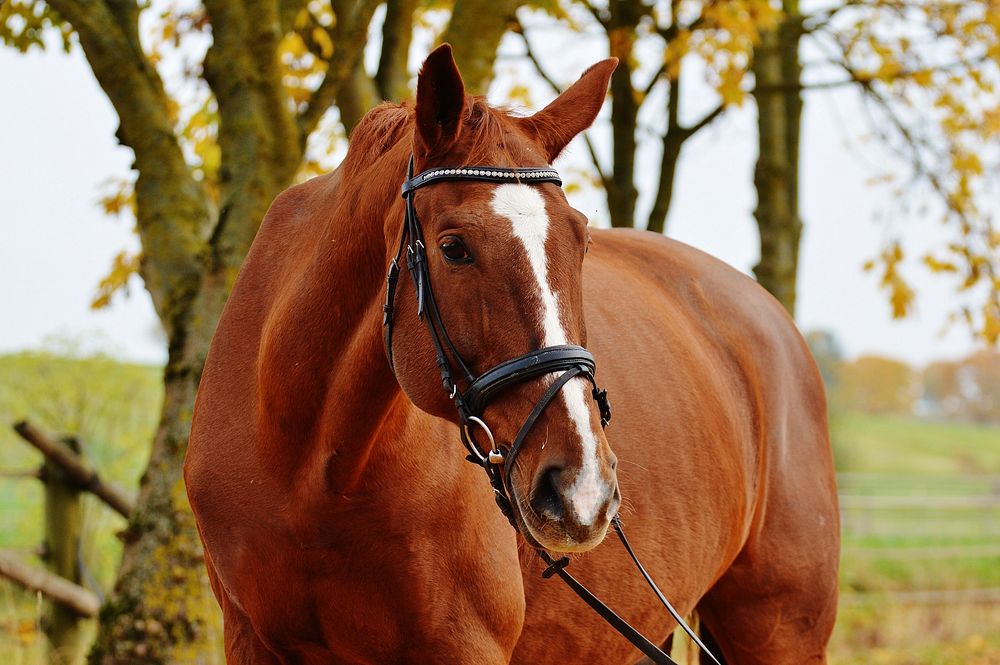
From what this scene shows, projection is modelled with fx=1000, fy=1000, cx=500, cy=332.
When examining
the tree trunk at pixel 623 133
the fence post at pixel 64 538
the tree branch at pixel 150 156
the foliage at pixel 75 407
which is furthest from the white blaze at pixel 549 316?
the foliage at pixel 75 407

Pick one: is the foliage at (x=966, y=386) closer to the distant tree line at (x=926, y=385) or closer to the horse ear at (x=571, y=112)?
the distant tree line at (x=926, y=385)

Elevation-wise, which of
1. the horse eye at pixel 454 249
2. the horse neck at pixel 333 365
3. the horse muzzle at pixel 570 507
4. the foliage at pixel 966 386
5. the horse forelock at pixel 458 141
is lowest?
the foliage at pixel 966 386

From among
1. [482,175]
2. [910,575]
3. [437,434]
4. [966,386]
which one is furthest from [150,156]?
[966,386]

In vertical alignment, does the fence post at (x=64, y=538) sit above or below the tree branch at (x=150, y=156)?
below

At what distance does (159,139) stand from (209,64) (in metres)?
0.46

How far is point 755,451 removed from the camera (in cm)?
393

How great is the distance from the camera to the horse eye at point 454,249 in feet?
7.03

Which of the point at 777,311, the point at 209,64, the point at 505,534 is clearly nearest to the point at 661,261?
the point at 777,311

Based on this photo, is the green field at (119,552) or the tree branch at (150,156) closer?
the tree branch at (150,156)

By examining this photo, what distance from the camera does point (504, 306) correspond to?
6.81ft

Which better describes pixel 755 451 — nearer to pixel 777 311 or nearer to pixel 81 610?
pixel 777 311

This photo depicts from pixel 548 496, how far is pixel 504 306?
1.32 feet

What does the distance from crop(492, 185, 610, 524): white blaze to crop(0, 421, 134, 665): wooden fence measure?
488 centimetres

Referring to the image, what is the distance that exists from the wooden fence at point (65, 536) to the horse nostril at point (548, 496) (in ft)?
16.4
